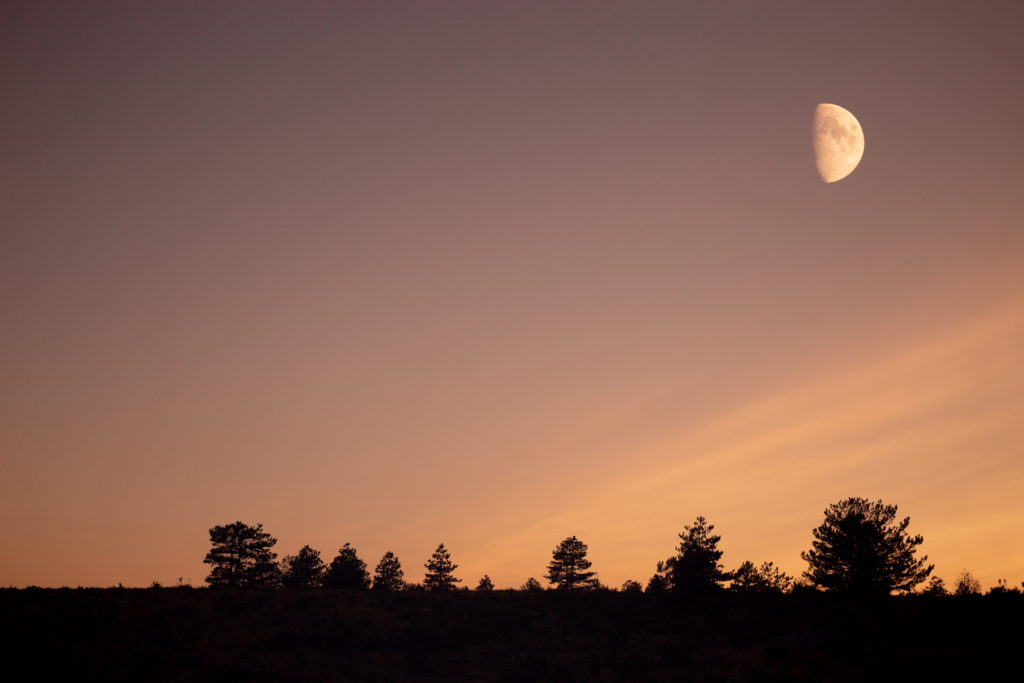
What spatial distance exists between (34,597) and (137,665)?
43.6ft

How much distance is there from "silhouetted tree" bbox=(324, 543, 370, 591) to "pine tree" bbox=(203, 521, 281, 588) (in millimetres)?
8122

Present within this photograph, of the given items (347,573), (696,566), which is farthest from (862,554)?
(347,573)

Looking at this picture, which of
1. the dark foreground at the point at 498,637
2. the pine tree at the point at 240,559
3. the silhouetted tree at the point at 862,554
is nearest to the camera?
the dark foreground at the point at 498,637

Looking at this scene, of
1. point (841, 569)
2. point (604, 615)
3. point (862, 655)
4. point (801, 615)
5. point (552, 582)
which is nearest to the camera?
point (862, 655)

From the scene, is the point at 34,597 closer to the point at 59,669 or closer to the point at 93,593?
the point at 93,593

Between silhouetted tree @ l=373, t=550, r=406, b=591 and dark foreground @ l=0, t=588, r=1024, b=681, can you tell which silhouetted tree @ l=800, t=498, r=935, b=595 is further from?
silhouetted tree @ l=373, t=550, r=406, b=591

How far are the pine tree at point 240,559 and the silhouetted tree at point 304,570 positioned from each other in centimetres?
173

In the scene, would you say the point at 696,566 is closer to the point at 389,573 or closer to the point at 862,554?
the point at 862,554

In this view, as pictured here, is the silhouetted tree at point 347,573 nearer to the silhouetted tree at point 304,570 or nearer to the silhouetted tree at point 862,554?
the silhouetted tree at point 304,570

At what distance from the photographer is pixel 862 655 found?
2742 centimetres

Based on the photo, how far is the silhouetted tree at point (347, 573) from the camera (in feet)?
197

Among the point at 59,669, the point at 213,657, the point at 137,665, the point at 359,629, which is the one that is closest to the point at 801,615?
the point at 359,629

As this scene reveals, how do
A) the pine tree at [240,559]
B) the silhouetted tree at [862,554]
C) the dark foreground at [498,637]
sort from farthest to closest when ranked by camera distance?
the pine tree at [240,559], the silhouetted tree at [862,554], the dark foreground at [498,637]

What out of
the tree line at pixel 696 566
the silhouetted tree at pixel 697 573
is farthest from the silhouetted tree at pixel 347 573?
the silhouetted tree at pixel 697 573
